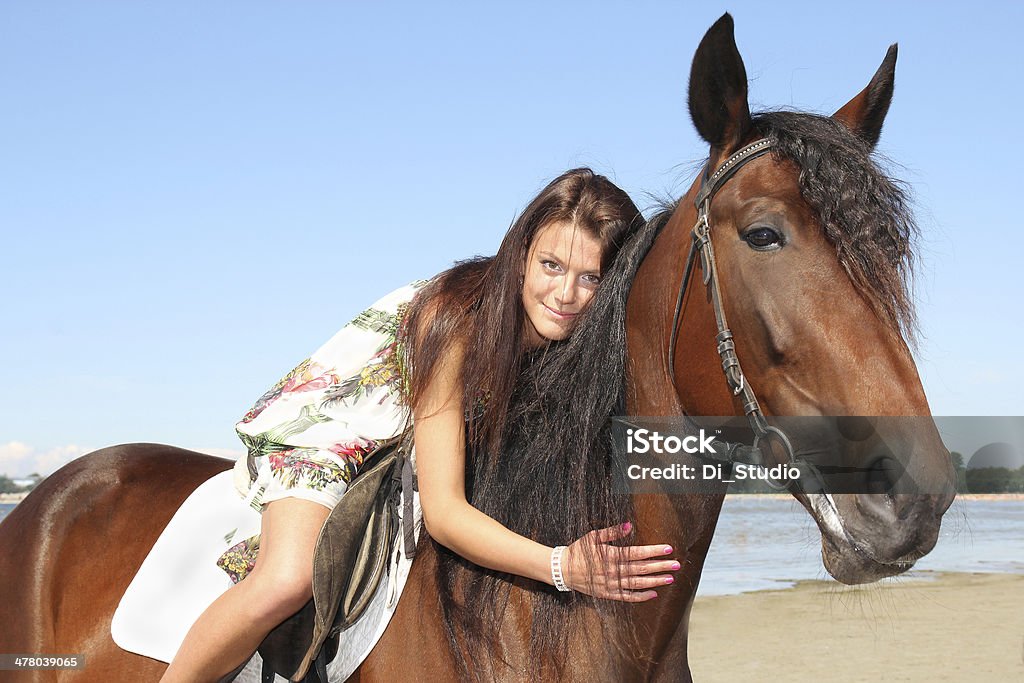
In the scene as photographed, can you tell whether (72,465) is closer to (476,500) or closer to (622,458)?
(476,500)

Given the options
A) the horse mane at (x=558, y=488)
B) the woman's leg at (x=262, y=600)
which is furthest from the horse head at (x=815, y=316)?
the woman's leg at (x=262, y=600)

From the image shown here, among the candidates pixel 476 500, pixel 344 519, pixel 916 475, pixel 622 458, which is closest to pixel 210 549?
pixel 344 519

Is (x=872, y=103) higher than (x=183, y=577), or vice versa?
(x=872, y=103)

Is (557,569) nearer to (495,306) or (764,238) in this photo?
(495,306)

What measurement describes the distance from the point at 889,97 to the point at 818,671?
20.4 feet

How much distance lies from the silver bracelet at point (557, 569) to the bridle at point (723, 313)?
1.40 ft

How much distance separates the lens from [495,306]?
7.22 feet

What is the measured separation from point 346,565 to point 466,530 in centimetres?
36

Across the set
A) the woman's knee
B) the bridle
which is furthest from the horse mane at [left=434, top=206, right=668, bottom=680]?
the woman's knee

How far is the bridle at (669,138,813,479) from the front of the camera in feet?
5.66

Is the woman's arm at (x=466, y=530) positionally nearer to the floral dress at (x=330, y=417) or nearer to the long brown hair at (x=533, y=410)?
the long brown hair at (x=533, y=410)

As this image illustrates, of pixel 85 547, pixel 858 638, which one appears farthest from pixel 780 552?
pixel 85 547

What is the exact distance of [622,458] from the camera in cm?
208

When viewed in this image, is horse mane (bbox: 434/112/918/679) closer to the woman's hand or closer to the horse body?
the woman's hand
